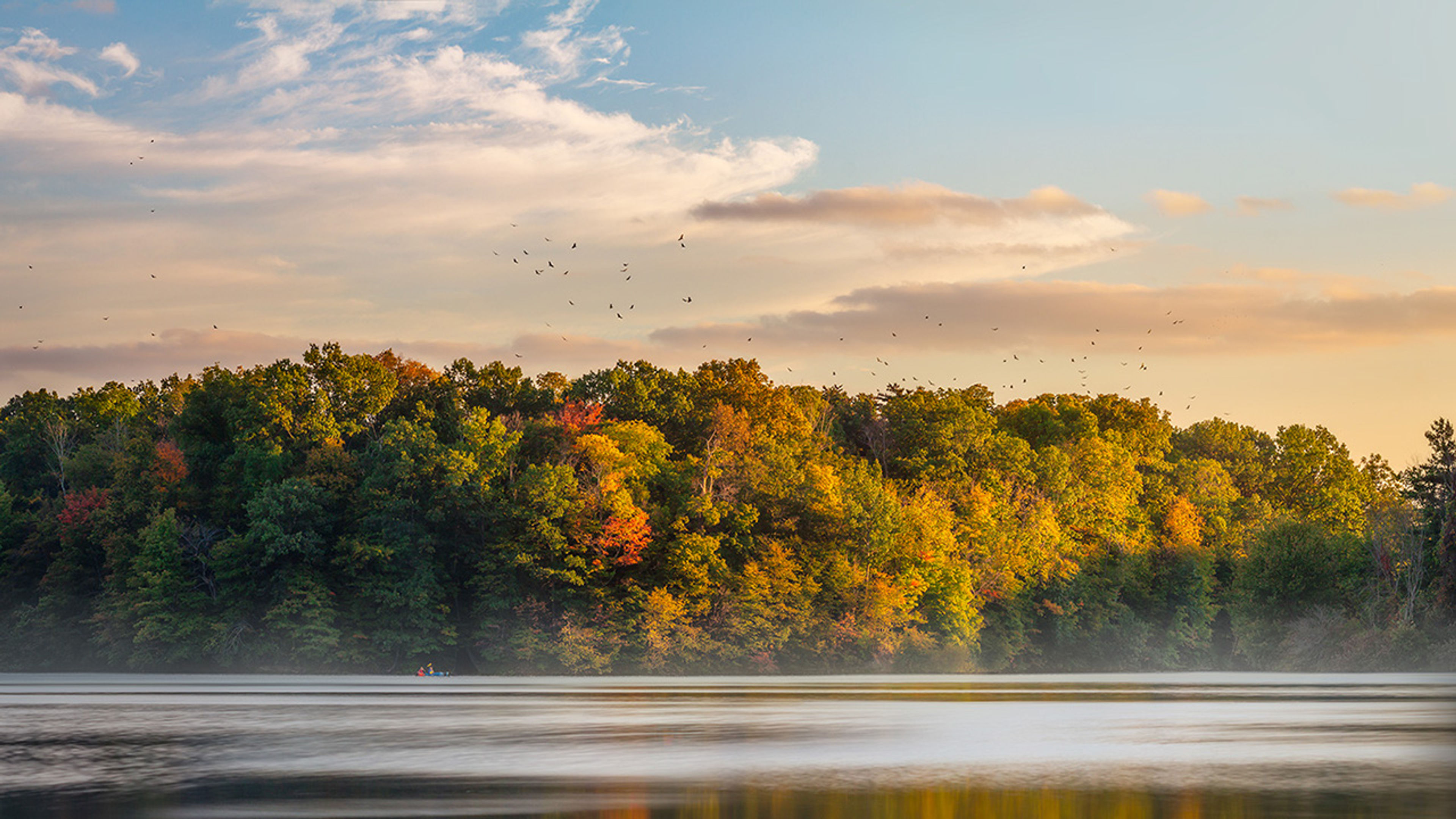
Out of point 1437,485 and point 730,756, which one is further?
point 1437,485

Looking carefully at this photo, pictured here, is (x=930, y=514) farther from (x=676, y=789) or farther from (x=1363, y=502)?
(x=676, y=789)

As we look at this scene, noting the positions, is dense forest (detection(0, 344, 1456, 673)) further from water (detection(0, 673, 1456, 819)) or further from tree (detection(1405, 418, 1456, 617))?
water (detection(0, 673, 1456, 819))

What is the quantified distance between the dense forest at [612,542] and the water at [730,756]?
2960 cm

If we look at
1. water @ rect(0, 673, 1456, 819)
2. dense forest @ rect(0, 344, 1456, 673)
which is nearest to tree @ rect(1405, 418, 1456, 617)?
dense forest @ rect(0, 344, 1456, 673)

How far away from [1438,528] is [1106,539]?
83.1 ft

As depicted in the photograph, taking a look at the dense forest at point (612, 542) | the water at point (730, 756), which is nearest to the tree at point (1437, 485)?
the dense forest at point (612, 542)

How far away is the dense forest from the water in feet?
97.1

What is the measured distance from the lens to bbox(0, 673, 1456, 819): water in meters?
18.1

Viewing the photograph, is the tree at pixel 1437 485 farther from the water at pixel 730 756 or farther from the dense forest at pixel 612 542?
the water at pixel 730 756

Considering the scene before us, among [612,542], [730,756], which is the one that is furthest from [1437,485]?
[730,756]

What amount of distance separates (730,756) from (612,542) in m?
53.4

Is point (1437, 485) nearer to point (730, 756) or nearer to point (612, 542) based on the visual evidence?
point (612, 542)

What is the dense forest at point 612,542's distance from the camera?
7788 cm

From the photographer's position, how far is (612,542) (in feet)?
256
